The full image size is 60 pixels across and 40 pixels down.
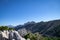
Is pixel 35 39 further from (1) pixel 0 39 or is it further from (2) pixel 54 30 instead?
(2) pixel 54 30

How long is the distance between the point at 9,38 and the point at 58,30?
510 ft

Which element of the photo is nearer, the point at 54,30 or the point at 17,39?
the point at 17,39

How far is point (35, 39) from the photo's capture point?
64625 millimetres

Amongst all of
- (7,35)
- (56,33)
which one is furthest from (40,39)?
(56,33)

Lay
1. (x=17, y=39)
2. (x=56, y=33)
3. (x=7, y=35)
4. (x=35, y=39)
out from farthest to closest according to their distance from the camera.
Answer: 1. (x=56, y=33)
2. (x=35, y=39)
3. (x=7, y=35)
4. (x=17, y=39)

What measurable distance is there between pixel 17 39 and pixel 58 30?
515 ft

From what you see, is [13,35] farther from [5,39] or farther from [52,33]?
[52,33]

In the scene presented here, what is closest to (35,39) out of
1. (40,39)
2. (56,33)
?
(40,39)

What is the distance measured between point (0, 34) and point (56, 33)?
152 meters

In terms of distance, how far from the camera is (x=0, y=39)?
40.8 meters

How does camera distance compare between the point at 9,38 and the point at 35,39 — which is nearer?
the point at 9,38

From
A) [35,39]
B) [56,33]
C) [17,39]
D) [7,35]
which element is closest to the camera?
[17,39]

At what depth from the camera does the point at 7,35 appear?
41969 millimetres

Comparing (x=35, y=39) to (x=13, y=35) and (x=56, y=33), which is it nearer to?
(x=13, y=35)
